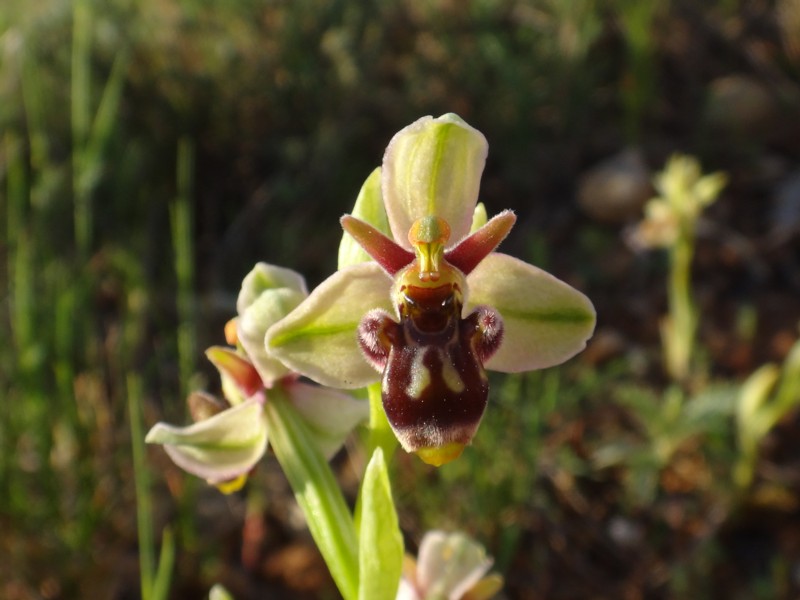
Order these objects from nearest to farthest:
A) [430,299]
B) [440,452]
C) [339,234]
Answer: [440,452] → [430,299] → [339,234]

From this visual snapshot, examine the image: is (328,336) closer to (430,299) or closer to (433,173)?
(430,299)

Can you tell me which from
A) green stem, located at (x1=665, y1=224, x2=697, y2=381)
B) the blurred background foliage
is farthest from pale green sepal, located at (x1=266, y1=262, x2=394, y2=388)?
green stem, located at (x1=665, y1=224, x2=697, y2=381)

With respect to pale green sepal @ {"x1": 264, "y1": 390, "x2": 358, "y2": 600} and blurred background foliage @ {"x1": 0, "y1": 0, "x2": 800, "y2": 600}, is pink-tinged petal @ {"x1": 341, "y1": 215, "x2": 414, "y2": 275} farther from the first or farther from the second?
blurred background foliage @ {"x1": 0, "y1": 0, "x2": 800, "y2": 600}

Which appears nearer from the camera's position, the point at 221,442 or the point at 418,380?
the point at 418,380

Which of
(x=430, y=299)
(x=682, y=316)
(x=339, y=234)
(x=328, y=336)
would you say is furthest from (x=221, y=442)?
(x=339, y=234)

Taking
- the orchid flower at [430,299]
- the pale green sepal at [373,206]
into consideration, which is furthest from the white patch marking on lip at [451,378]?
the pale green sepal at [373,206]

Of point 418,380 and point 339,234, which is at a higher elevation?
point 418,380
